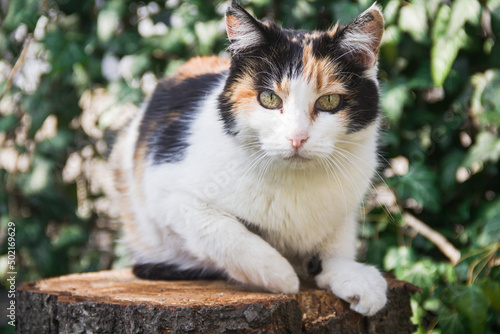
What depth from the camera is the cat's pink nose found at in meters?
1.25

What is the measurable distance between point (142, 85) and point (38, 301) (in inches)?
54.1

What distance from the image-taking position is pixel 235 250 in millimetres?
1410

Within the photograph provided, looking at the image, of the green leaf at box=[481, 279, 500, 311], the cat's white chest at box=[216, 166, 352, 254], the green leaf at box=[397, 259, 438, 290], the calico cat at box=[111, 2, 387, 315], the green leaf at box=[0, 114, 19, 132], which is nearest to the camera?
the calico cat at box=[111, 2, 387, 315]

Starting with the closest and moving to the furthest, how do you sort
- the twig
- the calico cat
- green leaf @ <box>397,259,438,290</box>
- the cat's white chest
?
the calico cat < the cat's white chest < green leaf @ <box>397,259,438,290</box> < the twig

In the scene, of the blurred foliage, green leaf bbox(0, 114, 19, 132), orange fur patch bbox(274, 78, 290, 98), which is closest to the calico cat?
orange fur patch bbox(274, 78, 290, 98)

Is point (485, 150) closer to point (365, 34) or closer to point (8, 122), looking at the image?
point (365, 34)

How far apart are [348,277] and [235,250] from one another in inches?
13.8

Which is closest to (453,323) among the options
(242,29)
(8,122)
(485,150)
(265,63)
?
(485,150)

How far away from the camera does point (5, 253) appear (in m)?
2.60

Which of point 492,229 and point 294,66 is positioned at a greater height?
point 294,66

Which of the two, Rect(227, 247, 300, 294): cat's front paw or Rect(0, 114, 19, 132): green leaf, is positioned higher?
Rect(0, 114, 19, 132): green leaf

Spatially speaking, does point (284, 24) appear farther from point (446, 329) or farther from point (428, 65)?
point (446, 329)

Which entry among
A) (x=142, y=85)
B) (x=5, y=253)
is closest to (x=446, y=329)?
(x=142, y=85)

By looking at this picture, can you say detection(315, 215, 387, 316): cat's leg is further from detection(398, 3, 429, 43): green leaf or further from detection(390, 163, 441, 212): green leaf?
detection(398, 3, 429, 43): green leaf
